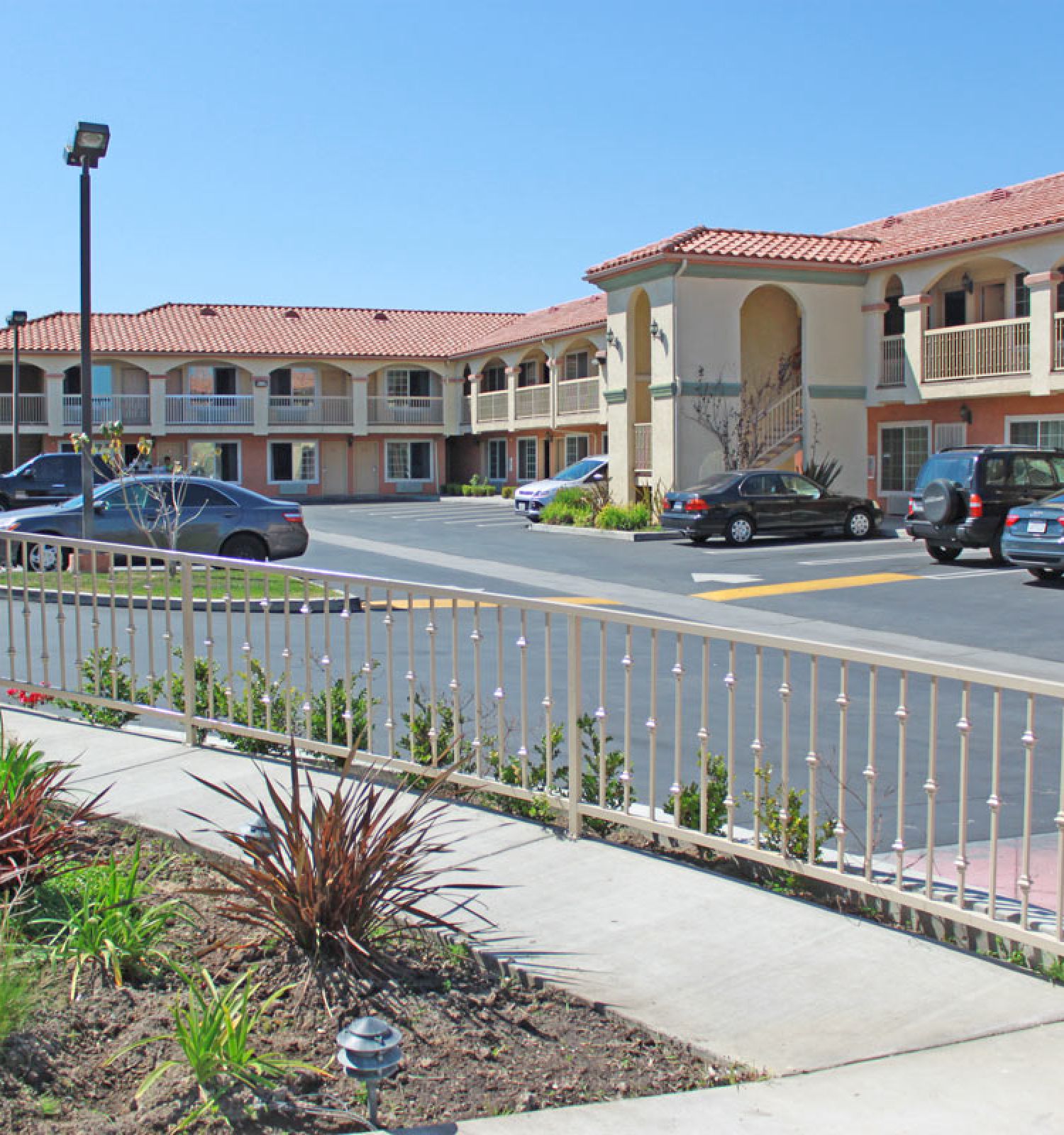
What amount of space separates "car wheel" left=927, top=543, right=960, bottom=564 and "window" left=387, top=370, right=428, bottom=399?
3416 cm

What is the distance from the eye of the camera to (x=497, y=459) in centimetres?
5297

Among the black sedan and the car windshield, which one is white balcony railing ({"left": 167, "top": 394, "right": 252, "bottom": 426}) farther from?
the black sedan

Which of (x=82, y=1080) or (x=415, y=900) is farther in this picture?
(x=415, y=900)

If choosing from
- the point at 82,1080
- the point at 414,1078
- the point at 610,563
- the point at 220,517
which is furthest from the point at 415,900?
the point at 610,563

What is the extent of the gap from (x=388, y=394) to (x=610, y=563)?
33.1 m

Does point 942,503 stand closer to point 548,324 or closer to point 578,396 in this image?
point 578,396

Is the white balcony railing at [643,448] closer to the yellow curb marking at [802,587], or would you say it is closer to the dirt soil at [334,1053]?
the yellow curb marking at [802,587]

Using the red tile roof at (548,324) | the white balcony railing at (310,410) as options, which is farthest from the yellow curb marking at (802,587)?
the white balcony railing at (310,410)

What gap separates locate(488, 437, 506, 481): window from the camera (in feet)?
172

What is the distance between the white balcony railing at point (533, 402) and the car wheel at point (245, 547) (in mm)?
26451

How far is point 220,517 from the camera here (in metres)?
19.8

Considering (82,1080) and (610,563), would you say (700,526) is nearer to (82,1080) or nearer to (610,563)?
(610,563)

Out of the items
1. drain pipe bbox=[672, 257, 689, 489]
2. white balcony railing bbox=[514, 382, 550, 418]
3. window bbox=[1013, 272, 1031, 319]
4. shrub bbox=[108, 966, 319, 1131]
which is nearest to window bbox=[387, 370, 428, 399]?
white balcony railing bbox=[514, 382, 550, 418]

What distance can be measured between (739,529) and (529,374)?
2615cm
